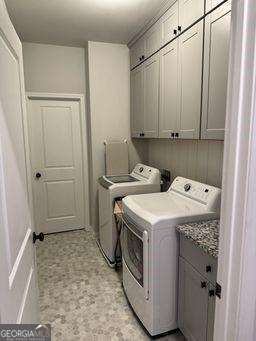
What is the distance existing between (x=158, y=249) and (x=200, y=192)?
1.98 feet

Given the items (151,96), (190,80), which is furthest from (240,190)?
(151,96)

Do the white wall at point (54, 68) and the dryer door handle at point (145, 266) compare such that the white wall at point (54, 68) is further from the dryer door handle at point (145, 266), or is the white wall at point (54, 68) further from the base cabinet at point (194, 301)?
the base cabinet at point (194, 301)

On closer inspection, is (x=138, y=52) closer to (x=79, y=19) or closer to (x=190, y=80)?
(x=79, y=19)

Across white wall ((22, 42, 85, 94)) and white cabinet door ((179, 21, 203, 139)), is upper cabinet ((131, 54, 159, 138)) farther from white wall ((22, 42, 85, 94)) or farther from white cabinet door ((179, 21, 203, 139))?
white wall ((22, 42, 85, 94))

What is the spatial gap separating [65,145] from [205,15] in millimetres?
2447

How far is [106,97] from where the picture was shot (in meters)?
Result: 3.17

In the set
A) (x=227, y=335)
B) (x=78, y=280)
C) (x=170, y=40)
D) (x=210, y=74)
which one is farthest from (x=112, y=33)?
(x=227, y=335)

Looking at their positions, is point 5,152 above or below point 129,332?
above

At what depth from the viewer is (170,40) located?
2.13 meters

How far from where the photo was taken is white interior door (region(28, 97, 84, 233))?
334cm

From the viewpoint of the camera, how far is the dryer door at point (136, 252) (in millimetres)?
1641

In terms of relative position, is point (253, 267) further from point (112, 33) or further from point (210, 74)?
point (112, 33)

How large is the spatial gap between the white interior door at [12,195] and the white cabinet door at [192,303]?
937 mm

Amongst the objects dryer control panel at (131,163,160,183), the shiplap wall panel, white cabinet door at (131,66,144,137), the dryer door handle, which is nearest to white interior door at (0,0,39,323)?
the dryer door handle
